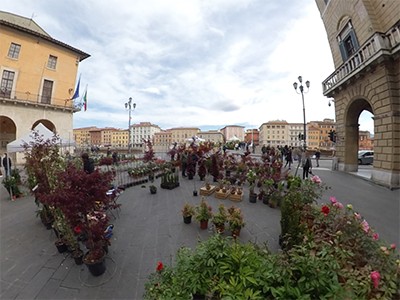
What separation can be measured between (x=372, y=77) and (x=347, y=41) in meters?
4.59

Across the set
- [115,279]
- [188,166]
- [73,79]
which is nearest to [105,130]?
[73,79]

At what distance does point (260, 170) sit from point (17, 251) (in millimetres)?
9321

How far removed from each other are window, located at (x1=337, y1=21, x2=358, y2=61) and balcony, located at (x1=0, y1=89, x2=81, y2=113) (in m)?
28.0

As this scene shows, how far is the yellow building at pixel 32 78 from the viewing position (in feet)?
59.7

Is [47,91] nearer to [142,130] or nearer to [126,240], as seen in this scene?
[126,240]

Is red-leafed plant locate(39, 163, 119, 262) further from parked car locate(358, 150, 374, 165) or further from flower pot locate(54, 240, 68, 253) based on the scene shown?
parked car locate(358, 150, 374, 165)

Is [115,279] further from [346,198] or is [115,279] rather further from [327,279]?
[346,198]

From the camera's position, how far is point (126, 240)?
4.28 m

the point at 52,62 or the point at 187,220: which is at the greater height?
the point at 52,62

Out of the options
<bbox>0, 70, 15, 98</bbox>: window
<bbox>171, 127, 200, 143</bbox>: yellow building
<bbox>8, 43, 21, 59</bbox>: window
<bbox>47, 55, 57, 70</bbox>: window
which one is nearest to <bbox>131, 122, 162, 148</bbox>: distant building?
<bbox>171, 127, 200, 143</bbox>: yellow building

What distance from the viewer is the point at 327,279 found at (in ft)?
5.25

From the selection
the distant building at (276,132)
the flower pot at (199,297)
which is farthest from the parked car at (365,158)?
the distant building at (276,132)

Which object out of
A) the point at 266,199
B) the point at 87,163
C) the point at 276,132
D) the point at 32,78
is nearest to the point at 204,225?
the point at 266,199

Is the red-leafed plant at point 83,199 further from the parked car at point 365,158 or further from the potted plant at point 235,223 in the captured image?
the parked car at point 365,158
